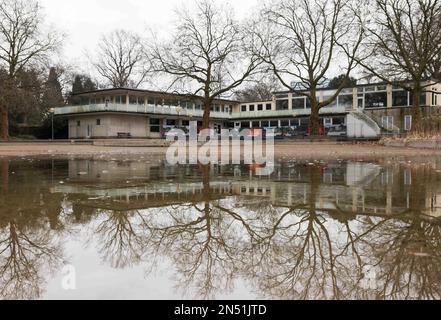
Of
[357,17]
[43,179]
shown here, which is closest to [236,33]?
[357,17]

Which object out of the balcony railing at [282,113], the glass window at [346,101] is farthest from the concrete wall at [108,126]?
the glass window at [346,101]

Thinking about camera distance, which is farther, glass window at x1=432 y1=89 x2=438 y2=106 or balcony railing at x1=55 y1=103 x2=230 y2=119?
glass window at x1=432 y1=89 x2=438 y2=106

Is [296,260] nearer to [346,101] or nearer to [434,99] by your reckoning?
[434,99]

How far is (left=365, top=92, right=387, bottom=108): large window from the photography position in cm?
5325

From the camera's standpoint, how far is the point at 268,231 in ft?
14.3

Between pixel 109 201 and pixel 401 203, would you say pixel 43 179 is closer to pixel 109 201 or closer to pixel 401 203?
pixel 109 201

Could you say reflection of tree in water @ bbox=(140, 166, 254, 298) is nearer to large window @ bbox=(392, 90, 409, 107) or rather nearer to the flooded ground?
the flooded ground

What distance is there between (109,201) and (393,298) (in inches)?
172

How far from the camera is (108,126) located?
52.0 metres

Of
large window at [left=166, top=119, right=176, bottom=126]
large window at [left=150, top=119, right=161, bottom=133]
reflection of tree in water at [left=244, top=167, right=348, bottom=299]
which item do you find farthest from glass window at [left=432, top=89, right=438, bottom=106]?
reflection of tree in water at [left=244, top=167, right=348, bottom=299]

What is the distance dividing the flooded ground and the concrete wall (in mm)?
46743

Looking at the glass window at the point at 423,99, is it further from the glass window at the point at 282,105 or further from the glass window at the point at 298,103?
the glass window at the point at 282,105

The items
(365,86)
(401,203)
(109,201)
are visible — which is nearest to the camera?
(401,203)

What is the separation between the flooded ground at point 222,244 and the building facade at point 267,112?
40722 mm
